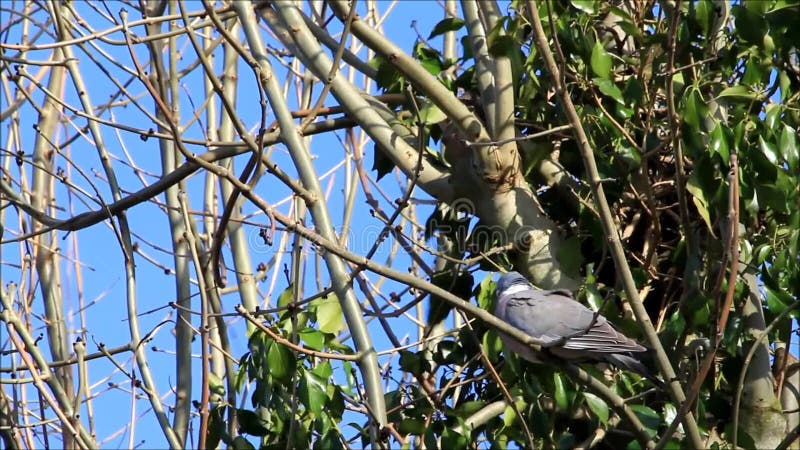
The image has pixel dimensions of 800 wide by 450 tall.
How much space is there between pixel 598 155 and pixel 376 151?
964mm

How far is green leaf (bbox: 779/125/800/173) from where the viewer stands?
125 inches

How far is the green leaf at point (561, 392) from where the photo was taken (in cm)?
323

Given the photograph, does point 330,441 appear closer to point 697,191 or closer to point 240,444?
point 240,444

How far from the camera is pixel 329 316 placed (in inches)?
136

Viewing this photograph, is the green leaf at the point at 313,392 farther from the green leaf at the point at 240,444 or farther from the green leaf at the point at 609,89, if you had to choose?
the green leaf at the point at 609,89

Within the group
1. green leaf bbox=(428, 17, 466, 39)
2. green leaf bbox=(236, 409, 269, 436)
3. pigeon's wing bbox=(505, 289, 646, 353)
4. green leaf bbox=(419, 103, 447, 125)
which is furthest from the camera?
green leaf bbox=(428, 17, 466, 39)

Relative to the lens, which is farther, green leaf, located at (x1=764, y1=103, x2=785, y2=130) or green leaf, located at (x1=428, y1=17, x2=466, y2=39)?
green leaf, located at (x1=428, y1=17, x2=466, y2=39)

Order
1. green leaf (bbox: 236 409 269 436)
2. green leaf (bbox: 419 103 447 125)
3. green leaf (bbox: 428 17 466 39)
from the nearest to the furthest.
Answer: green leaf (bbox: 236 409 269 436), green leaf (bbox: 419 103 447 125), green leaf (bbox: 428 17 466 39)

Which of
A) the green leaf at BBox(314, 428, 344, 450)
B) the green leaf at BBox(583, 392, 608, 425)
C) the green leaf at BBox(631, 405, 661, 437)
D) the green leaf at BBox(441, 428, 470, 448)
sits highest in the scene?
the green leaf at BBox(314, 428, 344, 450)

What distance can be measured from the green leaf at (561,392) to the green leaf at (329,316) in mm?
778

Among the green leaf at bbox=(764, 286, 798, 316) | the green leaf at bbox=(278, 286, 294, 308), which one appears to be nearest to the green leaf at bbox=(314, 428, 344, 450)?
the green leaf at bbox=(278, 286, 294, 308)

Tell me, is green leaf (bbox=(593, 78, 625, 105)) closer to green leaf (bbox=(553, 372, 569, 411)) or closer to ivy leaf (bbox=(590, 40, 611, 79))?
ivy leaf (bbox=(590, 40, 611, 79))

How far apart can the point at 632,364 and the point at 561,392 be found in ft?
1.05

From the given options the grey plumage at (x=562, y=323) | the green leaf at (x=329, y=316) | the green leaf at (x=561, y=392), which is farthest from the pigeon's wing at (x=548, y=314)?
the green leaf at (x=329, y=316)
